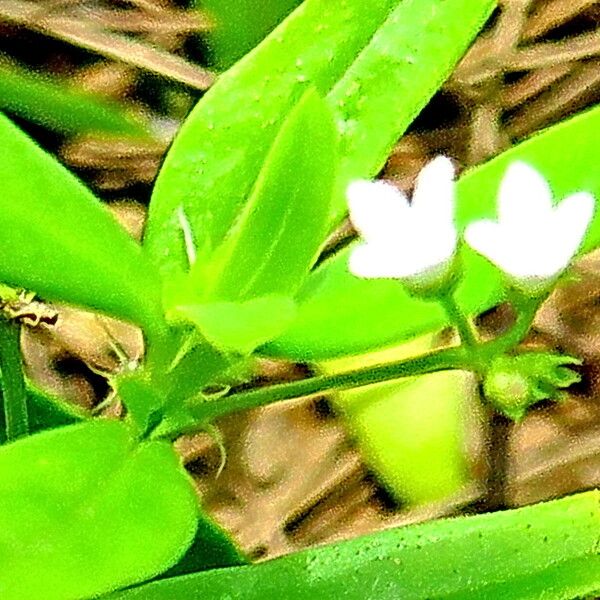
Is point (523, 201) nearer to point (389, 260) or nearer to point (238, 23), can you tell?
point (389, 260)

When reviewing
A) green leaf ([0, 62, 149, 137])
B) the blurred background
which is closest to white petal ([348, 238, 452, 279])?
the blurred background

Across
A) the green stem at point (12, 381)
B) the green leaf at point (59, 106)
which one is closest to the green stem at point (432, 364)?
the green stem at point (12, 381)

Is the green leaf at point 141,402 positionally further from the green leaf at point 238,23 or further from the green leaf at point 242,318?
the green leaf at point 238,23

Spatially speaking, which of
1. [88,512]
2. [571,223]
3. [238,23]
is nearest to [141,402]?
[88,512]

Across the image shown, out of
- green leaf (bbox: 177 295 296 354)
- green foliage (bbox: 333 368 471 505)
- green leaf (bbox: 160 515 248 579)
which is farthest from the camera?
green foliage (bbox: 333 368 471 505)

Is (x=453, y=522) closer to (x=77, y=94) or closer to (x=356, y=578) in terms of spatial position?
Result: (x=356, y=578)

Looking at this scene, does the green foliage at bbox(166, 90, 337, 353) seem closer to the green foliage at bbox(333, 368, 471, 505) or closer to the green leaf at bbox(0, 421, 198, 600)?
the green leaf at bbox(0, 421, 198, 600)
